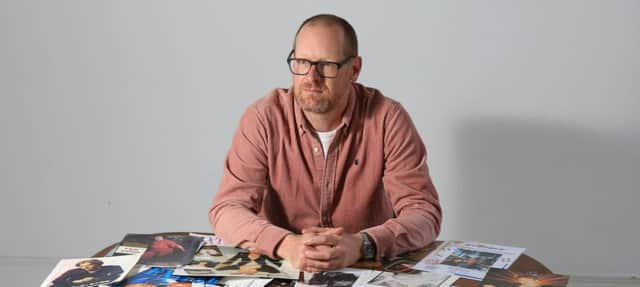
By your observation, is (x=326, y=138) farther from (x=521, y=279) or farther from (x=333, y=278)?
(x=521, y=279)

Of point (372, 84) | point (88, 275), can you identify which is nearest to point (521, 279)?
point (88, 275)

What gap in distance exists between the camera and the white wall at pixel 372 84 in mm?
3164

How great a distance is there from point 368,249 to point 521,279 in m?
0.38

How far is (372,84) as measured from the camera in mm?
3223

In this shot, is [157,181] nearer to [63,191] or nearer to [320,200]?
[63,191]

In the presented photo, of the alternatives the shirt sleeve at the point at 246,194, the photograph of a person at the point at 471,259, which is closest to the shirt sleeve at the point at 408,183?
the photograph of a person at the point at 471,259

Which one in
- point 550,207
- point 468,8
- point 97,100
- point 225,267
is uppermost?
point 468,8

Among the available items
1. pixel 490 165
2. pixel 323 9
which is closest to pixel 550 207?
pixel 490 165

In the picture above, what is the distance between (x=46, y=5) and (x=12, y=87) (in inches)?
15.3

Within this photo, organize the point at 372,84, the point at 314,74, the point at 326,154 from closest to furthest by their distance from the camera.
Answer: the point at 314,74, the point at 326,154, the point at 372,84

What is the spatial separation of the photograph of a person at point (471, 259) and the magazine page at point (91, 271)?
0.79 metres

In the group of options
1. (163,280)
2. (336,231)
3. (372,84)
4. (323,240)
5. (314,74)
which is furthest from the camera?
(372,84)

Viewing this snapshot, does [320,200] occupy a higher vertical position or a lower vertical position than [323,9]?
lower

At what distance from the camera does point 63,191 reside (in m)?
3.44
